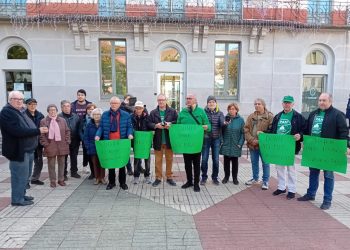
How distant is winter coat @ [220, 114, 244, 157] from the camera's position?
6.09 m

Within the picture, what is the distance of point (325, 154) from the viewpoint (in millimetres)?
4926

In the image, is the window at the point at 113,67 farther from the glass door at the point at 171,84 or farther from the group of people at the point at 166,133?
the group of people at the point at 166,133

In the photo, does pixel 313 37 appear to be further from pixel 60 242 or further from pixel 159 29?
pixel 60 242

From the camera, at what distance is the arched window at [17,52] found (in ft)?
40.8

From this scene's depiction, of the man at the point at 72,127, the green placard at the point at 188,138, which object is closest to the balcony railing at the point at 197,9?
the man at the point at 72,127

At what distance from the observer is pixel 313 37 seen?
42.3 ft

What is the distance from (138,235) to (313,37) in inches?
483

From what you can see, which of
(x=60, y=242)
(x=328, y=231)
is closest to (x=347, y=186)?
(x=328, y=231)

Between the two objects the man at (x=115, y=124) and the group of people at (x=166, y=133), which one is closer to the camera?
the group of people at (x=166, y=133)

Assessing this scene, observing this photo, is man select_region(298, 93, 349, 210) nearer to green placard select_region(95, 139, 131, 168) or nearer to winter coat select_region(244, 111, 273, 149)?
winter coat select_region(244, 111, 273, 149)

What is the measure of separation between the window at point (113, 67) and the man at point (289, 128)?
336 inches

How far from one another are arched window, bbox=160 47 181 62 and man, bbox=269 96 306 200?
786cm

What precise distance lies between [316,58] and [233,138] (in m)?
9.55

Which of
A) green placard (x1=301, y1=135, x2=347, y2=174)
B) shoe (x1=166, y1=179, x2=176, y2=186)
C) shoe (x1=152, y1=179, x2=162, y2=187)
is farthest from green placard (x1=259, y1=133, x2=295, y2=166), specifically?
shoe (x1=152, y1=179, x2=162, y2=187)
